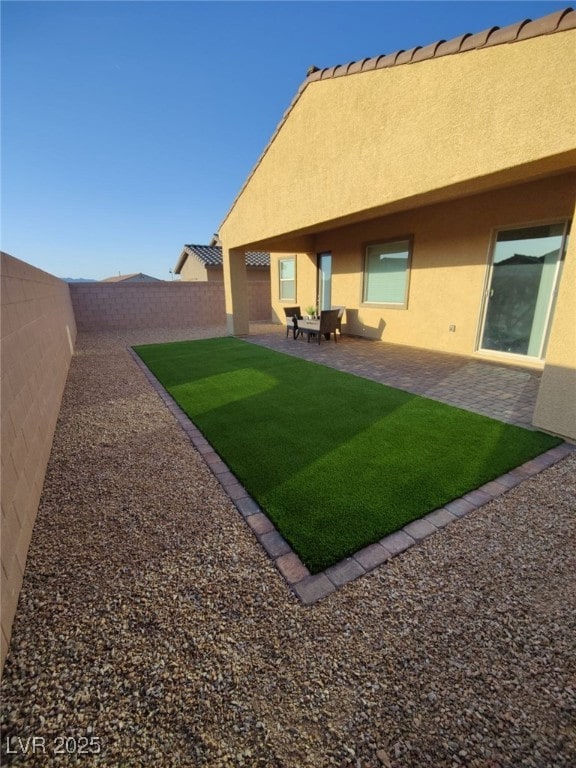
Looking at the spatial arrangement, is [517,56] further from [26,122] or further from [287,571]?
[26,122]

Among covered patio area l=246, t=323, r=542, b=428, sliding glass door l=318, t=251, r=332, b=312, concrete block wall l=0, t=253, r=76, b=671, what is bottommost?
covered patio area l=246, t=323, r=542, b=428

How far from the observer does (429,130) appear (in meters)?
4.18

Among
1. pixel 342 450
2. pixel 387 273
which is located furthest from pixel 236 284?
pixel 342 450

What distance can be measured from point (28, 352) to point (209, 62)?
26.3 feet

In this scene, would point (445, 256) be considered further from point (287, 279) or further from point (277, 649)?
point (277, 649)

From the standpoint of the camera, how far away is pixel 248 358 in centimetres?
803

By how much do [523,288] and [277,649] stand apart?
7371 millimetres

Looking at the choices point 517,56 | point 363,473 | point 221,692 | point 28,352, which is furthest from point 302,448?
point 517,56

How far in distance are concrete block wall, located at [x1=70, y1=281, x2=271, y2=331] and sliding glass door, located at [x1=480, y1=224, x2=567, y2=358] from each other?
11101mm

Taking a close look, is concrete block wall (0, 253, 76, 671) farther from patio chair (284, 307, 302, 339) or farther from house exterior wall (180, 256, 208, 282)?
house exterior wall (180, 256, 208, 282)

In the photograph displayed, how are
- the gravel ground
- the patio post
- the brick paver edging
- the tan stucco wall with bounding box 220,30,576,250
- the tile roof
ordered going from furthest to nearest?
the patio post < the tan stucco wall with bounding box 220,30,576,250 < the tile roof < the brick paver edging < the gravel ground

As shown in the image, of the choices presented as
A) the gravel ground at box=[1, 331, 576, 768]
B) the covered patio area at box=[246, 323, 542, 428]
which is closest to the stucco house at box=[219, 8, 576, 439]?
the covered patio area at box=[246, 323, 542, 428]

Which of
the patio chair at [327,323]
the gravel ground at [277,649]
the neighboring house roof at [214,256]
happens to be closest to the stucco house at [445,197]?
the patio chair at [327,323]

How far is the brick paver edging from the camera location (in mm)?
2006
